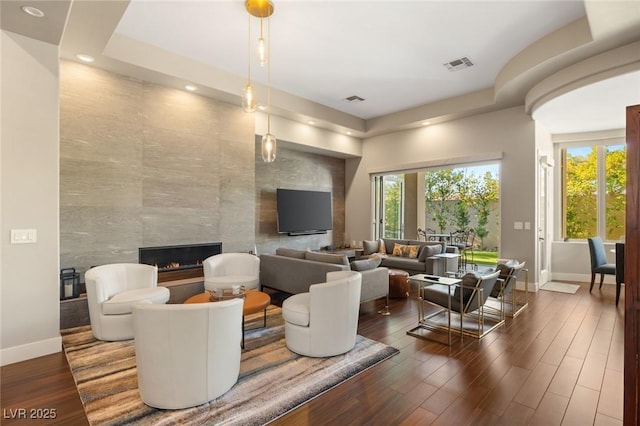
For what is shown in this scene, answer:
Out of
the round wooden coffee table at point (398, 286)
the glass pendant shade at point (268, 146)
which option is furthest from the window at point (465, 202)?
the glass pendant shade at point (268, 146)

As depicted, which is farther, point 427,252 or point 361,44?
point 427,252

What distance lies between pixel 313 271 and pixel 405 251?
3.38 metres

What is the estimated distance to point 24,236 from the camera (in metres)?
3.11

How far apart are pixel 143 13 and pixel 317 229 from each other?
5.42m

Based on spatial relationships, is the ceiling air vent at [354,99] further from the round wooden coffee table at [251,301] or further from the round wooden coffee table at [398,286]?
the round wooden coffee table at [251,301]

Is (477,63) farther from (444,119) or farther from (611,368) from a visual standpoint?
(611,368)

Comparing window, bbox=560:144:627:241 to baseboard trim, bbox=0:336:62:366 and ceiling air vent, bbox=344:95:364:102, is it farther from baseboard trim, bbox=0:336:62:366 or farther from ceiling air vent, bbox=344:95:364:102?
baseboard trim, bbox=0:336:62:366

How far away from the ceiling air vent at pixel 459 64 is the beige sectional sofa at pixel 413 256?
10.7ft

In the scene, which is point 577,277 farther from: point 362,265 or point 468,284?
point 362,265

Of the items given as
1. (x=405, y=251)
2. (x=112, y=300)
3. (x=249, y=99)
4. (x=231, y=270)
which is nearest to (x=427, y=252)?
(x=405, y=251)

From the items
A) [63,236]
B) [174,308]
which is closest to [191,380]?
[174,308]

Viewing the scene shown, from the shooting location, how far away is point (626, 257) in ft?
6.09

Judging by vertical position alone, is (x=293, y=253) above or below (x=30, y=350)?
above

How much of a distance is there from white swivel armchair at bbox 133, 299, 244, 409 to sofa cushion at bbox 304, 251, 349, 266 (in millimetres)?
2133
